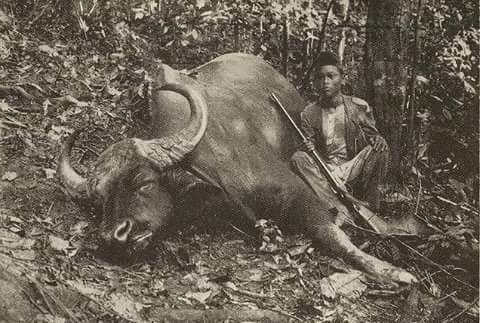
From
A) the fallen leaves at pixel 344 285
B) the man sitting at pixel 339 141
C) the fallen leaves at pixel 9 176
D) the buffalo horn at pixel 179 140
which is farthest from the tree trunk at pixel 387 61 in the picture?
the fallen leaves at pixel 9 176

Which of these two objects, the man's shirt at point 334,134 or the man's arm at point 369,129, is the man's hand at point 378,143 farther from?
the man's shirt at point 334,134

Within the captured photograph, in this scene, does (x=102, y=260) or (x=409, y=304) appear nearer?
(x=102, y=260)

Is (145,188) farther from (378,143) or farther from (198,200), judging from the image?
(378,143)

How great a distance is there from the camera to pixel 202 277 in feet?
9.30

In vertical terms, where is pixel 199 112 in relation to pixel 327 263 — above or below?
above

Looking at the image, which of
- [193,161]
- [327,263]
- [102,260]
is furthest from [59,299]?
[327,263]

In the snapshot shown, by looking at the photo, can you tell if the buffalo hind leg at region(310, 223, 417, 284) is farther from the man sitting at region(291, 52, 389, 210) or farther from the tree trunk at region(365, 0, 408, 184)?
the tree trunk at region(365, 0, 408, 184)

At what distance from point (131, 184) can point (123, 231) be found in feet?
0.75

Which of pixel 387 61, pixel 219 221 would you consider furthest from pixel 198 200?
pixel 387 61

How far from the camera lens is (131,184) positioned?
2.88 meters

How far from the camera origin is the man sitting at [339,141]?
321 cm

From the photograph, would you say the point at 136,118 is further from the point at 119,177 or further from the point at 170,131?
the point at 119,177

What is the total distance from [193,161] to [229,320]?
2.31 feet

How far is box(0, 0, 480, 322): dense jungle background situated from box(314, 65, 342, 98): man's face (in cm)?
Result: 9
